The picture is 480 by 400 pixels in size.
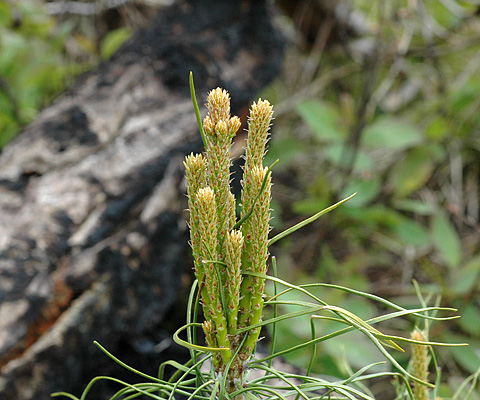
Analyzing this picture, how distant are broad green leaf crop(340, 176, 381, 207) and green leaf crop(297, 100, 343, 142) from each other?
18 cm

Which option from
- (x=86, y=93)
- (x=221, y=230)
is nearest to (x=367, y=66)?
(x=86, y=93)

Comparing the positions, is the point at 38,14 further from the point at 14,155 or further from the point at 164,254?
the point at 164,254

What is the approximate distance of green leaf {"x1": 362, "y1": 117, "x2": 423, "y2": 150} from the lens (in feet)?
5.30

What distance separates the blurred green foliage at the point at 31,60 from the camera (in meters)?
1.73

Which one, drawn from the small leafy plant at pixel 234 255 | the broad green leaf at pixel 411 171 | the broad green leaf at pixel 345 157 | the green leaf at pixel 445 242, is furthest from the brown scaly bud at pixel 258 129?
the broad green leaf at pixel 411 171

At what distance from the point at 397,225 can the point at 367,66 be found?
0.67 metres

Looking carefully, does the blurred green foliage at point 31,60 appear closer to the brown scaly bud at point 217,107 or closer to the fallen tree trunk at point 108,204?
the fallen tree trunk at point 108,204

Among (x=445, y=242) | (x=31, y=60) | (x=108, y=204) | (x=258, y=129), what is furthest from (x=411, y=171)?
(x=31, y=60)

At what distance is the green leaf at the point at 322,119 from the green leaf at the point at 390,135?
0.11 metres

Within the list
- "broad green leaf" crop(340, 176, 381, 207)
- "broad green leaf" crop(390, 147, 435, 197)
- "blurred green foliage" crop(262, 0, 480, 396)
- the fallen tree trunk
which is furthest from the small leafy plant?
"broad green leaf" crop(390, 147, 435, 197)

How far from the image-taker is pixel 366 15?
241 cm

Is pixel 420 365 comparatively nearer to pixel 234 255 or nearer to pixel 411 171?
pixel 234 255

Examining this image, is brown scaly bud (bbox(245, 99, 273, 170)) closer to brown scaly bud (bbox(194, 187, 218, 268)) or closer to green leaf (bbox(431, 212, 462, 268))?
brown scaly bud (bbox(194, 187, 218, 268))

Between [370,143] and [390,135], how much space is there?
0.08 meters
